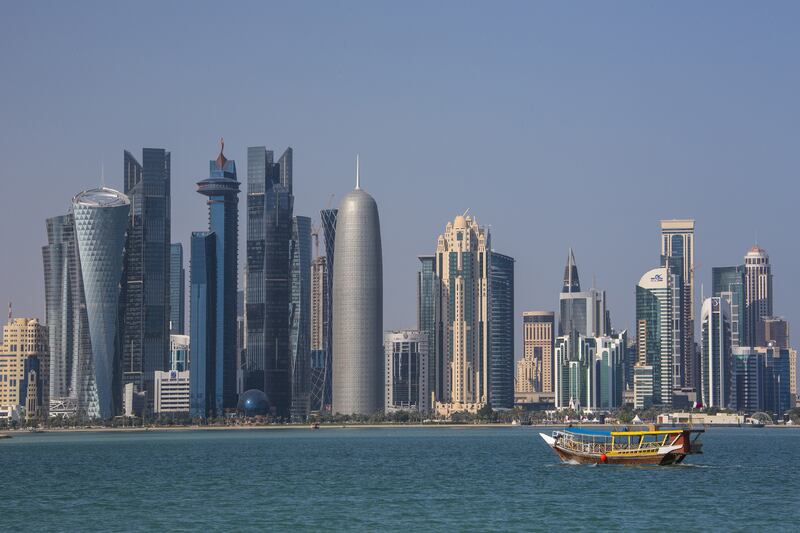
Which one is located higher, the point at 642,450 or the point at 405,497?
the point at 642,450

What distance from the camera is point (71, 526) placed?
10094 centimetres

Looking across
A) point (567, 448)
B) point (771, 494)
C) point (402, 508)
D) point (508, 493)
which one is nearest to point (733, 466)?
point (567, 448)

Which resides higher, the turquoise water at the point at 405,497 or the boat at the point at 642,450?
the boat at the point at 642,450

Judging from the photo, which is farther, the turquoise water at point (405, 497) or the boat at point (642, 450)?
the boat at point (642, 450)

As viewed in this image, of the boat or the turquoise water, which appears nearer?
the turquoise water

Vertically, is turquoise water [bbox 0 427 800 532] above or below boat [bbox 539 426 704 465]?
below

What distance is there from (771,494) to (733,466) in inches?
1682

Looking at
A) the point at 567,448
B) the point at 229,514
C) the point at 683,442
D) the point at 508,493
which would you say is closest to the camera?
the point at 229,514

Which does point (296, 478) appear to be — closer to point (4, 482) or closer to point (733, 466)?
point (4, 482)

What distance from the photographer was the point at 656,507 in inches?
4326

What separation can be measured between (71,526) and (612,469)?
68491 millimetres

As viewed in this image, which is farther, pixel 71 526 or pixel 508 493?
pixel 508 493

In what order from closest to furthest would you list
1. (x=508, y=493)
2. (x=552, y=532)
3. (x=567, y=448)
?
(x=552, y=532), (x=508, y=493), (x=567, y=448)

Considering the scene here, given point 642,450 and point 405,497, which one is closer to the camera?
point 405,497
